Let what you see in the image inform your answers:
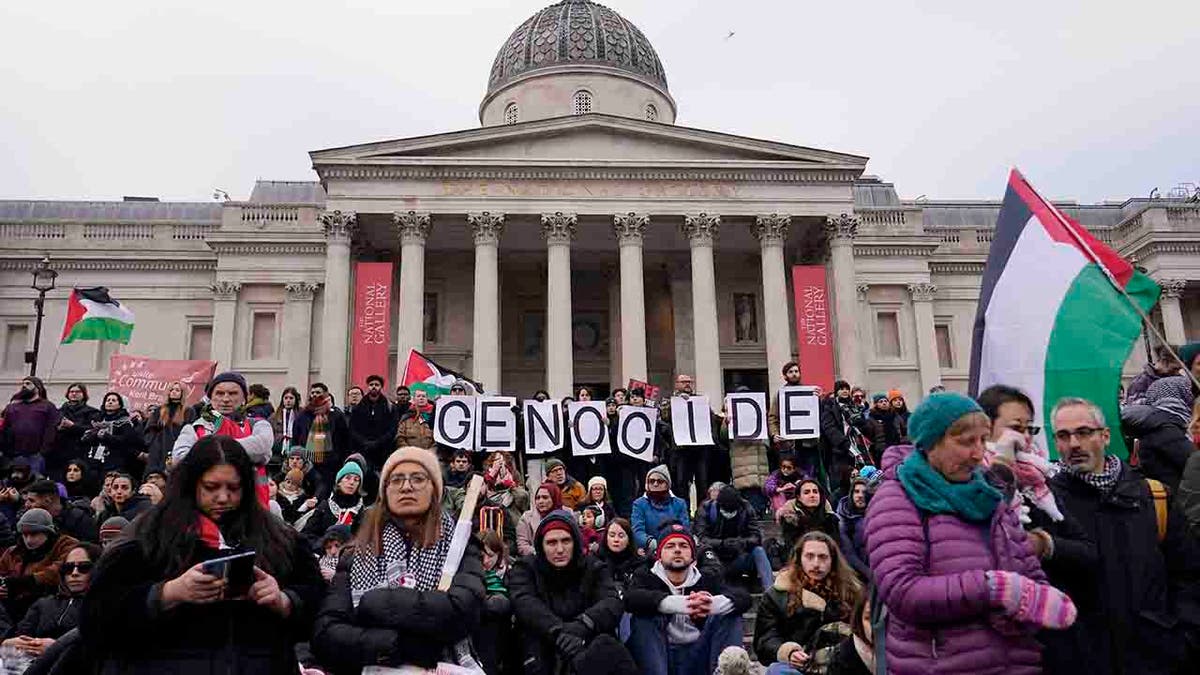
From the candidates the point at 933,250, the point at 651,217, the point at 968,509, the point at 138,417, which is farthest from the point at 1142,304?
the point at 933,250

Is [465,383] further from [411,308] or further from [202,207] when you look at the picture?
[202,207]

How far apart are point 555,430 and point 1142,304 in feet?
29.0

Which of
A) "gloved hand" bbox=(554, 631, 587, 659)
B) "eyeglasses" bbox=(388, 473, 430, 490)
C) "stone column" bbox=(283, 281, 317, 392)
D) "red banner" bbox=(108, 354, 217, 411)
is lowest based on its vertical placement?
"gloved hand" bbox=(554, 631, 587, 659)

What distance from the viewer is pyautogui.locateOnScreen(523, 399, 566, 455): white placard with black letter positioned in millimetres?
13984

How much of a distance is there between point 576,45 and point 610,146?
977 cm

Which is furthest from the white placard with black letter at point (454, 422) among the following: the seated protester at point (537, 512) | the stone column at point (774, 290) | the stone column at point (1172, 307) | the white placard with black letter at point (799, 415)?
the stone column at point (1172, 307)

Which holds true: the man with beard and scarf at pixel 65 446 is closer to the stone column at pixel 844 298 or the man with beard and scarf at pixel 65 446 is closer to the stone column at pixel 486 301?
the stone column at pixel 486 301

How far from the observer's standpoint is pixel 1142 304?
684cm

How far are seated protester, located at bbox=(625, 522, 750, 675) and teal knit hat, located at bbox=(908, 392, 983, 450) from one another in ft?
10.2

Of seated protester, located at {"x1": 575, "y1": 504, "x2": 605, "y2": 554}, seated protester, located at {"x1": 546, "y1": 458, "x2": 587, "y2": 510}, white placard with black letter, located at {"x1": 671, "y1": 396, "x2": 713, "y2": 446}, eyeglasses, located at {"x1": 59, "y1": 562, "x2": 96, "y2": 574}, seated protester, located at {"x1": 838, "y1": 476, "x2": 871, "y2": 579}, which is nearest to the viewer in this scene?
eyeglasses, located at {"x1": 59, "y1": 562, "x2": 96, "y2": 574}

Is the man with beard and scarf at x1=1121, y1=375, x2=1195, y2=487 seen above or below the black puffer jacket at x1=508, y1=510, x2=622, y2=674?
above

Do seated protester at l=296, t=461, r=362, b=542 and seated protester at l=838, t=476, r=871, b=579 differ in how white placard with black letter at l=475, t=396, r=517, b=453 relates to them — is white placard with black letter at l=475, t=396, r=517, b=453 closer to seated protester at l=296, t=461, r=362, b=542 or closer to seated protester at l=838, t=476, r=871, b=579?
seated protester at l=296, t=461, r=362, b=542

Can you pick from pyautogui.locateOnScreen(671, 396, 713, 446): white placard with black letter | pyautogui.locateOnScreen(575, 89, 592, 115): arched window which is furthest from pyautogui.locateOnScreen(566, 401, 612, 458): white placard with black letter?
pyautogui.locateOnScreen(575, 89, 592, 115): arched window

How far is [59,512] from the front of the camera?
28.1ft
